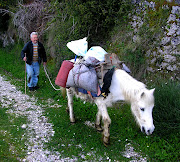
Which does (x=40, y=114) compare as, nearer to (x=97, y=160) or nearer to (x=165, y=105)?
(x=97, y=160)

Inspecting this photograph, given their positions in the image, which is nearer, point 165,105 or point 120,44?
point 165,105

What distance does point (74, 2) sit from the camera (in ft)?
23.4

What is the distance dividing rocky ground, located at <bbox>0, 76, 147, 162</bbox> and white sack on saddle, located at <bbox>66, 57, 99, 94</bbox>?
4.64ft

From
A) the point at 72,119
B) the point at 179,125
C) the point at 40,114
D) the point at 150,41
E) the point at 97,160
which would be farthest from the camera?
the point at 150,41

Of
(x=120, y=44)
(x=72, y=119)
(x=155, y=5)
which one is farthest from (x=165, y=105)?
(x=155, y=5)

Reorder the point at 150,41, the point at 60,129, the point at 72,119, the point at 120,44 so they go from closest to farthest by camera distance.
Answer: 1. the point at 60,129
2. the point at 72,119
3. the point at 150,41
4. the point at 120,44

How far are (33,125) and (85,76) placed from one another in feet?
7.01

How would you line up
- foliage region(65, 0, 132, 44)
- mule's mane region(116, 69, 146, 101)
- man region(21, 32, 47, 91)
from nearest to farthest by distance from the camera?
mule's mane region(116, 69, 146, 101), foliage region(65, 0, 132, 44), man region(21, 32, 47, 91)

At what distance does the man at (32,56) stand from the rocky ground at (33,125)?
666mm

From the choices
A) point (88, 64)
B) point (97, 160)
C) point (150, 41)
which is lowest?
point (97, 160)

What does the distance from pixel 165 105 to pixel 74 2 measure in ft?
16.6

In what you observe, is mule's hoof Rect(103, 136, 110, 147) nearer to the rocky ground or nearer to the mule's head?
the rocky ground

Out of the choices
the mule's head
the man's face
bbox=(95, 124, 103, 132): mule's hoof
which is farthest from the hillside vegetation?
the man's face

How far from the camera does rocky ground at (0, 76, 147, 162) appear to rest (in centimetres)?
382
